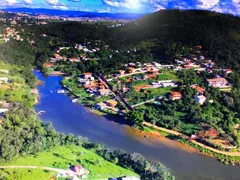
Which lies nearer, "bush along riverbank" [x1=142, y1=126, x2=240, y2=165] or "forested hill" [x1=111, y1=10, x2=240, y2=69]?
"bush along riverbank" [x1=142, y1=126, x2=240, y2=165]

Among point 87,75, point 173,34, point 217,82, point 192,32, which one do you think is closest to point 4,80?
point 87,75

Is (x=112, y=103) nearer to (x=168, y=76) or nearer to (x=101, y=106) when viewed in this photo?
(x=101, y=106)

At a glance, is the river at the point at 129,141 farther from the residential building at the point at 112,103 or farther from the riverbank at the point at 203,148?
the residential building at the point at 112,103

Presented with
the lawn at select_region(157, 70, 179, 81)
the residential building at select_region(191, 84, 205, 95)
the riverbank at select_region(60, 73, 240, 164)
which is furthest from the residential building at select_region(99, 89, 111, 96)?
the residential building at select_region(191, 84, 205, 95)

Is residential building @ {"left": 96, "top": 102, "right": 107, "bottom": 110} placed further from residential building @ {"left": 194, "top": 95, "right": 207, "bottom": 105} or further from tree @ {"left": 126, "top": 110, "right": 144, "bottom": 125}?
residential building @ {"left": 194, "top": 95, "right": 207, "bottom": 105}

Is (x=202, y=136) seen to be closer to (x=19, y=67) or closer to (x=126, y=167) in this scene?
(x=126, y=167)

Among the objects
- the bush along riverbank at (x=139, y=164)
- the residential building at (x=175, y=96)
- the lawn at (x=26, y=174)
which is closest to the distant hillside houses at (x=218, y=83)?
the residential building at (x=175, y=96)
